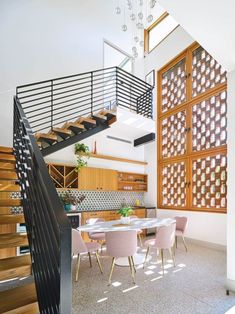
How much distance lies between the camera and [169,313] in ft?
7.90

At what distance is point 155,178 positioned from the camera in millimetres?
7207

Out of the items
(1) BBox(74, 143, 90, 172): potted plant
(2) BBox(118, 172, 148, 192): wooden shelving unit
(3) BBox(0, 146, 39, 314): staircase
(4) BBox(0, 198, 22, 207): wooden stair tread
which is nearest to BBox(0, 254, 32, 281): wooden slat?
(3) BBox(0, 146, 39, 314): staircase

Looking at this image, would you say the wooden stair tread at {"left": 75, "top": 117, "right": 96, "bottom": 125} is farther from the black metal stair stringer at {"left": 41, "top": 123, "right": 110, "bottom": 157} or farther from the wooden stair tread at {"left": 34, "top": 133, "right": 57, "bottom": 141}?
the wooden stair tread at {"left": 34, "top": 133, "right": 57, "bottom": 141}

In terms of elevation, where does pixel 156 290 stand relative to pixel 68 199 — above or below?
below

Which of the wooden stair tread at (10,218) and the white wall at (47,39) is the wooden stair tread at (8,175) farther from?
the white wall at (47,39)

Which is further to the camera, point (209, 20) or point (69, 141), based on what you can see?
point (69, 141)

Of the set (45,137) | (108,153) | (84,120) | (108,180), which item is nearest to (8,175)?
(45,137)

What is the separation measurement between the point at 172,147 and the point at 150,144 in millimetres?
995

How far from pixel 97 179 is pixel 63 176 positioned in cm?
99

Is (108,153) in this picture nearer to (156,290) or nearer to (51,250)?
(156,290)

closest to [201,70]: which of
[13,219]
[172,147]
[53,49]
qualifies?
[172,147]

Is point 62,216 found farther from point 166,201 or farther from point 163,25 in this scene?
point 163,25

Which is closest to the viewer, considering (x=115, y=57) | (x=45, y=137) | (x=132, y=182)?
(x=45, y=137)

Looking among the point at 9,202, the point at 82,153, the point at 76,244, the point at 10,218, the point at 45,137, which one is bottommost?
the point at 76,244
